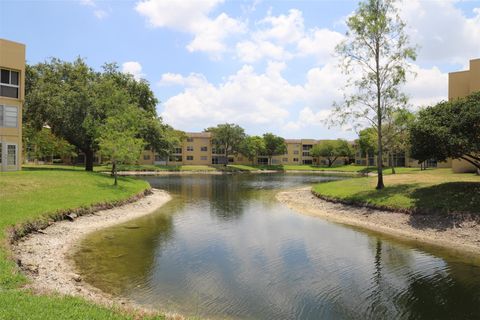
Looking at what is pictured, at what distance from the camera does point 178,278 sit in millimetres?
14383

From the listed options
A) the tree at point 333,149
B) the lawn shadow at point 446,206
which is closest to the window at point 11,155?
the lawn shadow at point 446,206

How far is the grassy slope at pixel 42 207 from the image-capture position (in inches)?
331

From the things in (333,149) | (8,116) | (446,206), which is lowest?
(446,206)

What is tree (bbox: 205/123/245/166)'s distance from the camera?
11212cm

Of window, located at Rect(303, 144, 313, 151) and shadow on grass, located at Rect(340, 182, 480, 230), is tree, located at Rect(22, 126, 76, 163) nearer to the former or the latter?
shadow on grass, located at Rect(340, 182, 480, 230)

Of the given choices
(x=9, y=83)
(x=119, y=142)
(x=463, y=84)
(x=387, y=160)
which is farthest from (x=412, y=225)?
(x=387, y=160)

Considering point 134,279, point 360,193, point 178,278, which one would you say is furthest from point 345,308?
point 360,193

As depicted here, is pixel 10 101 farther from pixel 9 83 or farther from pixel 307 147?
pixel 307 147

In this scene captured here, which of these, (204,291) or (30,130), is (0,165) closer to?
(30,130)

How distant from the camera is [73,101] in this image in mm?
43938

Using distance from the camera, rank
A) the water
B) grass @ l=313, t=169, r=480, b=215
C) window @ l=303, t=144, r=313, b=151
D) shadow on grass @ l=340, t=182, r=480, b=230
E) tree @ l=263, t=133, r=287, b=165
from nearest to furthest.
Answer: the water → shadow on grass @ l=340, t=182, r=480, b=230 → grass @ l=313, t=169, r=480, b=215 → tree @ l=263, t=133, r=287, b=165 → window @ l=303, t=144, r=313, b=151

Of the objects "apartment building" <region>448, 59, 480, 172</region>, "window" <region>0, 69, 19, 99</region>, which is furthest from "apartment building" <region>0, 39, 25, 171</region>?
"apartment building" <region>448, 59, 480, 172</region>

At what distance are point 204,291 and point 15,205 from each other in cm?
1471

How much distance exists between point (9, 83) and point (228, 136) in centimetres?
7953
